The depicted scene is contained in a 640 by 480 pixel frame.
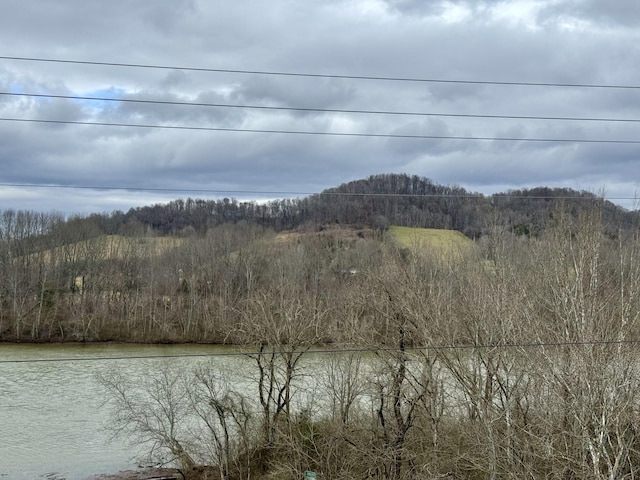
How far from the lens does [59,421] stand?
24.2m

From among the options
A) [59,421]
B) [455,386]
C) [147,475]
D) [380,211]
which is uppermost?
[380,211]

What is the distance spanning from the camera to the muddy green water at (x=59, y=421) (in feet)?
67.1

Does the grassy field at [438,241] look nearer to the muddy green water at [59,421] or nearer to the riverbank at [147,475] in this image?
the muddy green water at [59,421]

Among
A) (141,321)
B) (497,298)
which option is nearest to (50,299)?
(141,321)

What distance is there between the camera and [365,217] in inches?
2781

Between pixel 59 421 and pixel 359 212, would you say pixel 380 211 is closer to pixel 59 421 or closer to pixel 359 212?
pixel 359 212

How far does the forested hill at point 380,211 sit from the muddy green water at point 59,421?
16164 millimetres

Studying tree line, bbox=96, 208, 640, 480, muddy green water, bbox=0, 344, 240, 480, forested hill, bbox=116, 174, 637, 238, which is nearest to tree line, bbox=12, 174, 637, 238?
forested hill, bbox=116, 174, 637, 238

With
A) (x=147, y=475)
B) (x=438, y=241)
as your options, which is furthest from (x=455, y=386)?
(x=438, y=241)

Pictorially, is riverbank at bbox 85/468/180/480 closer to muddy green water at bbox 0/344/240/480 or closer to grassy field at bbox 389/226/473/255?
muddy green water at bbox 0/344/240/480

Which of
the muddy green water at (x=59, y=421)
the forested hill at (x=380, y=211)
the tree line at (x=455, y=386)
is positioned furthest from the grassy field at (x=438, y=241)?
the muddy green water at (x=59, y=421)

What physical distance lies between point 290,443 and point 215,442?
3.24 metres

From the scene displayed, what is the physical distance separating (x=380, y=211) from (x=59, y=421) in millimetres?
51200

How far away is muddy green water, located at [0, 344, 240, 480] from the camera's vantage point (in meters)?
20.4
